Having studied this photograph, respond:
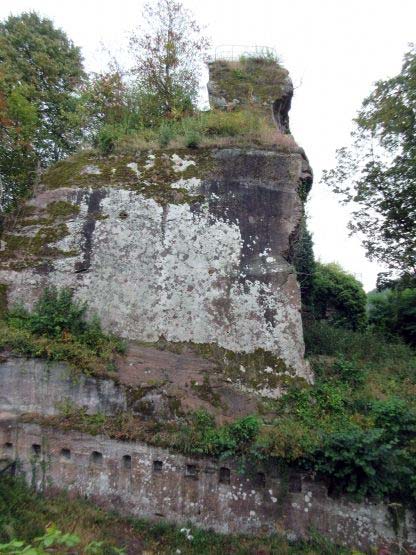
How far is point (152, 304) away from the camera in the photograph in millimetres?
9547

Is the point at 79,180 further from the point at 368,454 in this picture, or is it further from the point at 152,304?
the point at 368,454

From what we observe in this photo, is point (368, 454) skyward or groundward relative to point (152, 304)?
groundward

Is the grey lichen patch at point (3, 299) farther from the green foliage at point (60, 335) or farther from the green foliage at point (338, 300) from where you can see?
the green foliage at point (338, 300)

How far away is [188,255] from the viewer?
32.2 feet

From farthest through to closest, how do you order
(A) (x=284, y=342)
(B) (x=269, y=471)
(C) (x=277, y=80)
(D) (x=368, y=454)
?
(C) (x=277, y=80) < (A) (x=284, y=342) < (B) (x=269, y=471) < (D) (x=368, y=454)

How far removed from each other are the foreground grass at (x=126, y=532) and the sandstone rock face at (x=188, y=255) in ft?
10.5

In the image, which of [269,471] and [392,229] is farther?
[392,229]

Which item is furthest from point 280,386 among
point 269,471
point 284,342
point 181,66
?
point 181,66

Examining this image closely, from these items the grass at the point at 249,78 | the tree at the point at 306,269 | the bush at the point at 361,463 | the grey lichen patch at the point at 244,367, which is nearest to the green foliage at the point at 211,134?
the grass at the point at 249,78

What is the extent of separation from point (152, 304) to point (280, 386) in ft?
10.5

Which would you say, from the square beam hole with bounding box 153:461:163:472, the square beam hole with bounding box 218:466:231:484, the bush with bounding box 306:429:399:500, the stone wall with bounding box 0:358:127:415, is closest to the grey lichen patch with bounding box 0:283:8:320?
the stone wall with bounding box 0:358:127:415

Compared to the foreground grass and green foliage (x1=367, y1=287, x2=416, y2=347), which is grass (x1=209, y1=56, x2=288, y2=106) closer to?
green foliage (x1=367, y1=287, x2=416, y2=347)

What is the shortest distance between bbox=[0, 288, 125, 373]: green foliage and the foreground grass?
2369mm

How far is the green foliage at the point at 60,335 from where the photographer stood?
28.4 feet
